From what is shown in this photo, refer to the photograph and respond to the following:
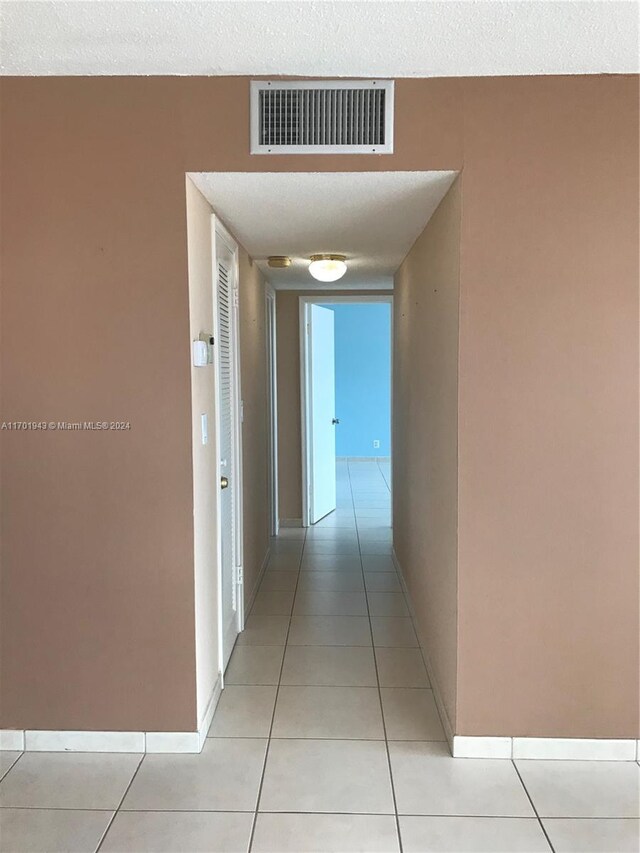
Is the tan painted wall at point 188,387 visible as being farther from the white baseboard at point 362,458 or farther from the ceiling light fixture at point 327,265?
the white baseboard at point 362,458

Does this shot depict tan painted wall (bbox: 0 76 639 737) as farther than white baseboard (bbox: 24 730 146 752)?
No

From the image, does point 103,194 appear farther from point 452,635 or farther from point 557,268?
point 452,635

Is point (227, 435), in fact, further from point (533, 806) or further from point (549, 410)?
point (533, 806)

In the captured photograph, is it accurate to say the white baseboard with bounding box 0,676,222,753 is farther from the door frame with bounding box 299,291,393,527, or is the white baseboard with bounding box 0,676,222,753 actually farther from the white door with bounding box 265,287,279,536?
the door frame with bounding box 299,291,393,527

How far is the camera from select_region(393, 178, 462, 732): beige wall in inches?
92.0

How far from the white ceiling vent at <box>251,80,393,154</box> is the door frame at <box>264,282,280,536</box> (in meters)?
2.81

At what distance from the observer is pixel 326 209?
8.55 feet

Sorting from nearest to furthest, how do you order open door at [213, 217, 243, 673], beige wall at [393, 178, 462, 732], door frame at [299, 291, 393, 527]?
beige wall at [393, 178, 462, 732] < open door at [213, 217, 243, 673] < door frame at [299, 291, 393, 527]

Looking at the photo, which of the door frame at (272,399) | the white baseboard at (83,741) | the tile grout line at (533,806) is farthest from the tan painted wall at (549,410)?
the door frame at (272,399)

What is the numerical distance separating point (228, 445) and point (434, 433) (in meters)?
1.06

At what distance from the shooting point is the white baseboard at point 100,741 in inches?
92.4

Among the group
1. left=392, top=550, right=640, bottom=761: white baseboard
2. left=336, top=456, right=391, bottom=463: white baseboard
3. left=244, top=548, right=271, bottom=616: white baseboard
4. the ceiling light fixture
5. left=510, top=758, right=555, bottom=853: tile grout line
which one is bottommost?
left=510, top=758, right=555, bottom=853: tile grout line

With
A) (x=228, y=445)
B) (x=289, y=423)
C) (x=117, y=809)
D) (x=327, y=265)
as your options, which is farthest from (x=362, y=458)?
(x=117, y=809)

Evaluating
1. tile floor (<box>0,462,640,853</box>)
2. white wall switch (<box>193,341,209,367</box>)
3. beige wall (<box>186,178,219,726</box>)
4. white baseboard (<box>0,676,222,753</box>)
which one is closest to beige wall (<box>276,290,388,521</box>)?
tile floor (<box>0,462,640,853</box>)
